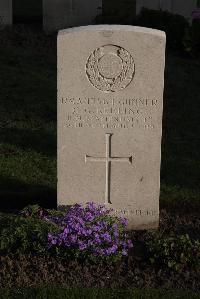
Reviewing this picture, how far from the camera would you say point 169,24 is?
52.8 feet

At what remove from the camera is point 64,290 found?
217 inches

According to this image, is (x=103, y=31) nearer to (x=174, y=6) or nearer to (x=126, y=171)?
(x=126, y=171)

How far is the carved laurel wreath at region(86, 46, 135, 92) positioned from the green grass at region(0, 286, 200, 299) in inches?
79.1

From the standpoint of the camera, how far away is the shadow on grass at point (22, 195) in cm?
735

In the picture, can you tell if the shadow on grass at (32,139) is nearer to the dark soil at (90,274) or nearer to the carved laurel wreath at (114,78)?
the carved laurel wreath at (114,78)

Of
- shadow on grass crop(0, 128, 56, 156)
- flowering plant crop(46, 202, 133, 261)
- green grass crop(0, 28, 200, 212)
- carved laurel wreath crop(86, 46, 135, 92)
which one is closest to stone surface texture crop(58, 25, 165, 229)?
carved laurel wreath crop(86, 46, 135, 92)

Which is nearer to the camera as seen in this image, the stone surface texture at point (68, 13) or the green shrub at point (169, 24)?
the green shrub at point (169, 24)

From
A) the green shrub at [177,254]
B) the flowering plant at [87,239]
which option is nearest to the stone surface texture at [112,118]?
the flowering plant at [87,239]

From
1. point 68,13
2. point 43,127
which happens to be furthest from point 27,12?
point 43,127

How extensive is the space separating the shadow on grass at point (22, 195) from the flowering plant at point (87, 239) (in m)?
1.14

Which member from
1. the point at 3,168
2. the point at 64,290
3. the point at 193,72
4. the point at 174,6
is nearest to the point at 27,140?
the point at 3,168

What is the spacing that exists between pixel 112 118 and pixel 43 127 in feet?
12.9

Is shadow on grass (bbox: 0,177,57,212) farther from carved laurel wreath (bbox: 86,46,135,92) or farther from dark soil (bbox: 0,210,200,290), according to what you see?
carved laurel wreath (bbox: 86,46,135,92)

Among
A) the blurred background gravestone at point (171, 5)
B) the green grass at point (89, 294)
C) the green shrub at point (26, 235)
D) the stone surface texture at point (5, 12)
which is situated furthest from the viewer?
the blurred background gravestone at point (171, 5)
